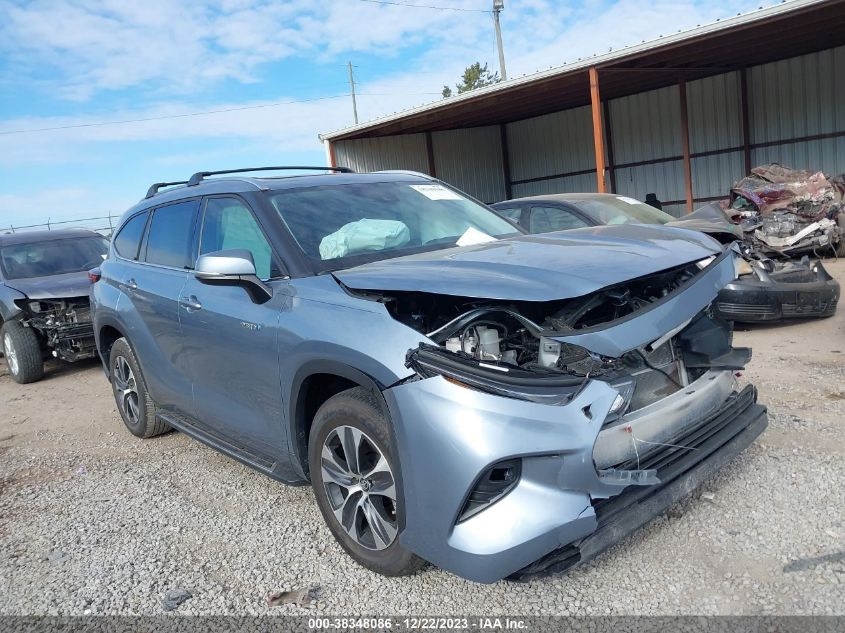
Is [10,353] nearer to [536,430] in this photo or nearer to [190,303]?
[190,303]

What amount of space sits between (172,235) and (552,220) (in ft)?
15.1

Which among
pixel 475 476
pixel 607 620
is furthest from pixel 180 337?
pixel 607 620

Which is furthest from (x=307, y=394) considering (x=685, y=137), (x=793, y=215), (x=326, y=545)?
(x=685, y=137)

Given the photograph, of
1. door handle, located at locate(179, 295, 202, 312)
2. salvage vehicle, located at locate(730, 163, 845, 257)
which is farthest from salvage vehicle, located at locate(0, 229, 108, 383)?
salvage vehicle, located at locate(730, 163, 845, 257)

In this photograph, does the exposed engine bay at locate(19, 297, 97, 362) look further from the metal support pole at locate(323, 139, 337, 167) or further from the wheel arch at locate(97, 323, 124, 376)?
the metal support pole at locate(323, 139, 337, 167)

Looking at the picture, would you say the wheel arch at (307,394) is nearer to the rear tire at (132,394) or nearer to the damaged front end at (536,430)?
the damaged front end at (536,430)

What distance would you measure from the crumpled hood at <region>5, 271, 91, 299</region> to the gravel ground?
121 inches

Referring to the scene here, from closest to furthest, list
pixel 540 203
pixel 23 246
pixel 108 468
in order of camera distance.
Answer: pixel 108 468 → pixel 540 203 → pixel 23 246

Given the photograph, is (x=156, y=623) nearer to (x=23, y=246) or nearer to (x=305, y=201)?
(x=305, y=201)

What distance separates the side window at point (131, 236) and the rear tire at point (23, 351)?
10.7ft

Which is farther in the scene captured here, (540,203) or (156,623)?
(540,203)

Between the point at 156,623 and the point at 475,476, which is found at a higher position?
the point at 475,476

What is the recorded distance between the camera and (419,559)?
274cm

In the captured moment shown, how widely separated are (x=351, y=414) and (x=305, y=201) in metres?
1.36
